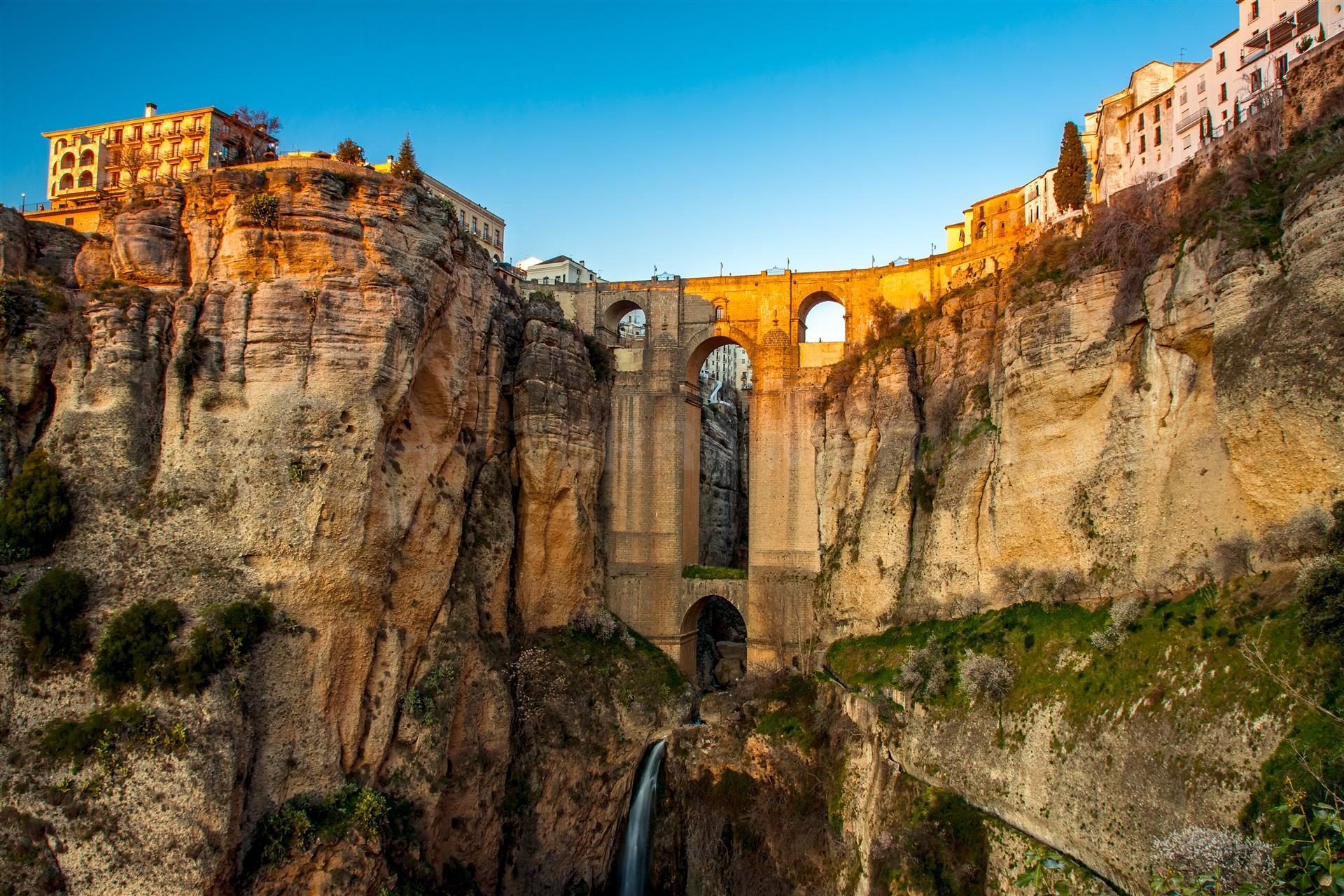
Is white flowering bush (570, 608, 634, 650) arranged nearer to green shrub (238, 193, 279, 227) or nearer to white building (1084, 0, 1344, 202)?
green shrub (238, 193, 279, 227)

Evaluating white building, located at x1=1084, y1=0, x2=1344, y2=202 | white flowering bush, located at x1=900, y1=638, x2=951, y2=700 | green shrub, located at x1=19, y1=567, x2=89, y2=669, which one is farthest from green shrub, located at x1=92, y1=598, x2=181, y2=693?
white building, located at x1=1084, y1=0, x2=1344, y2=202

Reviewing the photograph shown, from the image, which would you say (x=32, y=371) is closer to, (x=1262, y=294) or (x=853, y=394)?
(x=853, y=394)

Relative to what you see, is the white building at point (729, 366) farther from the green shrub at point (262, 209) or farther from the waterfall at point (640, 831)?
the green shrub at point (262, 209)

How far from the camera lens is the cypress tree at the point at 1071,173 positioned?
27500 millimetres

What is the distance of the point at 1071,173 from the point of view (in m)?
27.6

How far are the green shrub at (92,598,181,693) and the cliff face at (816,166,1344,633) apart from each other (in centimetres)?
1837

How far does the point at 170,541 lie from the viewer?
20.4m

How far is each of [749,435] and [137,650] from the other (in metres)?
19.7

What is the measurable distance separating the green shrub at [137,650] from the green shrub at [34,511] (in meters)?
2.56

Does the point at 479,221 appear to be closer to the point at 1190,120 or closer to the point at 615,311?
the point at 615,311

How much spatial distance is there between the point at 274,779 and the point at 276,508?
5.78 metres

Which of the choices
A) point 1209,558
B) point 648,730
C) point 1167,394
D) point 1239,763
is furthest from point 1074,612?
point 648,730

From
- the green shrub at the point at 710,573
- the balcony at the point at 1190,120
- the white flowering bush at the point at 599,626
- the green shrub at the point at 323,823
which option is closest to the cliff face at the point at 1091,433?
the green shrub at the point at 710,573

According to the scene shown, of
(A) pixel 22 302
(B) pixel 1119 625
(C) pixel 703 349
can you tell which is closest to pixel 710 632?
(C) pixel 703 349
